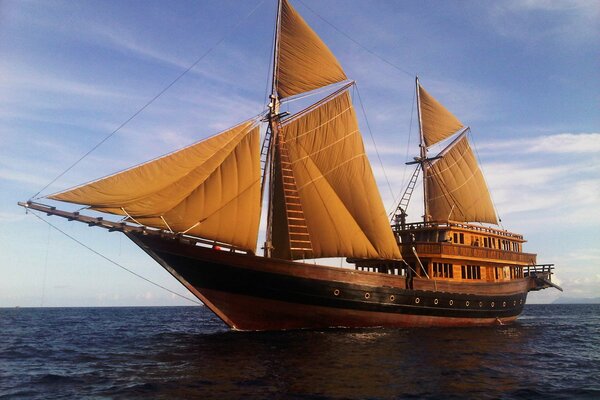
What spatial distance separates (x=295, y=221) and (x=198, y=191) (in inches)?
277

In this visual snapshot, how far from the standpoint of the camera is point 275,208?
89.7 feet

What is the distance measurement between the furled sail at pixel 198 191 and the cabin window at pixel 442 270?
568 inches

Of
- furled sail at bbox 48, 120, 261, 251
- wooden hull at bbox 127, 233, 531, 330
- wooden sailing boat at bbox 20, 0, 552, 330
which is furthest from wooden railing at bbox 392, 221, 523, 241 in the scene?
furled sail at bbox 48, 120, 261, 251

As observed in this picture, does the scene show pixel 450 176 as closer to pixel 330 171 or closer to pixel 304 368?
pixel 330 171

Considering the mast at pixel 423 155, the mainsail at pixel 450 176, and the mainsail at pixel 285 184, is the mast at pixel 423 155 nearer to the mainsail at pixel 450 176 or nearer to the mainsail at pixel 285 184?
the mainsail at pixel 450 176

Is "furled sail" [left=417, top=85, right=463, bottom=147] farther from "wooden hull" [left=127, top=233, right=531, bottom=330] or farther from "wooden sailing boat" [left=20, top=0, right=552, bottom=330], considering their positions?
"wooden hull" [left=127, top=233, right=531, bottom=330]

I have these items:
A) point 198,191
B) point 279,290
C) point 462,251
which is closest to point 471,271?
point 462,251

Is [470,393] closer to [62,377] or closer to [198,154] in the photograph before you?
[62,377]

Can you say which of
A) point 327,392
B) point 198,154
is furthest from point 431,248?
point 327,392

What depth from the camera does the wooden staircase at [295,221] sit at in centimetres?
2678

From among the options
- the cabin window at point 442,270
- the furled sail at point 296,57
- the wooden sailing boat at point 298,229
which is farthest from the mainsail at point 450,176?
the furled sail at point 296,57

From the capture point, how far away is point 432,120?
43750mm

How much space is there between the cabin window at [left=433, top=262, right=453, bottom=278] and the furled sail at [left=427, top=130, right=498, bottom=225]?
9.54 metres

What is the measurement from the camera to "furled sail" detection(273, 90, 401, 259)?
2725cm
